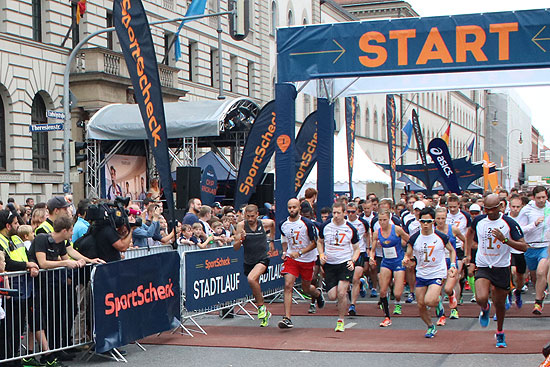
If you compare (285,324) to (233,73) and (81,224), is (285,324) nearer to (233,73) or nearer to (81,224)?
(81,224)

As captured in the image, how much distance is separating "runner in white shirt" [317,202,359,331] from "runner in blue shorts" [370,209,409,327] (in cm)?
65

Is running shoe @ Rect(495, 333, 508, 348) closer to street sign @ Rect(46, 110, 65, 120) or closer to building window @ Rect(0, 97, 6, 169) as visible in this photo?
street sign @ Rect(46, 110, 65, 120)

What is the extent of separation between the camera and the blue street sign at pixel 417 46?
43.6 feet

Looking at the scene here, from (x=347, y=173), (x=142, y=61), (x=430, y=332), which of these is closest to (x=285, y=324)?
(x=430, y=332)

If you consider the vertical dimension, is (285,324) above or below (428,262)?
below

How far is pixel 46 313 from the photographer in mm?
8516

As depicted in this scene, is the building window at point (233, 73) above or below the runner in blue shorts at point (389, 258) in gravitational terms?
above

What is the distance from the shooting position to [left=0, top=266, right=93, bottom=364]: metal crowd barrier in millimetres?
8156

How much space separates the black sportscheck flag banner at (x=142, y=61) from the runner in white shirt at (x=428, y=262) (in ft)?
11.3

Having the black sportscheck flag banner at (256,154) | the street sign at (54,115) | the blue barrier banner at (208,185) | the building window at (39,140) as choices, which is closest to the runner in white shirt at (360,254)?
the black sportscheck flag banner at (256,154)

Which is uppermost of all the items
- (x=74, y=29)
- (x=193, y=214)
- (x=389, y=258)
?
(x=74, y=29)

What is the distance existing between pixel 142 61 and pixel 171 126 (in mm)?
14185

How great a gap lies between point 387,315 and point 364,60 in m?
4.92

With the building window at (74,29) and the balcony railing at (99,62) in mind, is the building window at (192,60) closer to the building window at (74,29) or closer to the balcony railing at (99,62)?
the balcony railing at (99,62)
